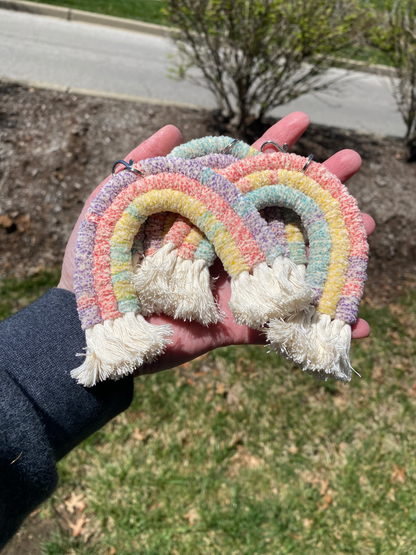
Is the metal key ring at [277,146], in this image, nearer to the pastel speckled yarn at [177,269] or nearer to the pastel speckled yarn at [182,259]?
the pastel speckled yarn at [182,259]

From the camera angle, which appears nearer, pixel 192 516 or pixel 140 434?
pixel 192 516

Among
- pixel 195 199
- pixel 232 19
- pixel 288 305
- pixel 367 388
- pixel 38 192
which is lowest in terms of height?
pixel 367 388

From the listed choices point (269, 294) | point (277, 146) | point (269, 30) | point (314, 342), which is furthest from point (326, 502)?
point (269, 30)

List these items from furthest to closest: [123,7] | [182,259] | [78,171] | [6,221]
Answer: [123,7] → [78,171] → [6,221] → [182,259]

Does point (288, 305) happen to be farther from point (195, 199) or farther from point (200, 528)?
point (200, 528)

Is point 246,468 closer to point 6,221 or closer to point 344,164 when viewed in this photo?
point 344,164

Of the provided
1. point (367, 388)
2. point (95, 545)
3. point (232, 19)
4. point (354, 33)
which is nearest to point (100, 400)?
point (95, 545)

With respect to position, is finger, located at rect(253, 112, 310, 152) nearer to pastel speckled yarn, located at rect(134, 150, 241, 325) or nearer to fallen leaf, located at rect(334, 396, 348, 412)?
pastel speckled yarn, located at rect(134, 150, 241, 325)

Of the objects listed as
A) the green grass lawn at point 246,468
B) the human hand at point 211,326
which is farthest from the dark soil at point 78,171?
the human hand at point 211,326
